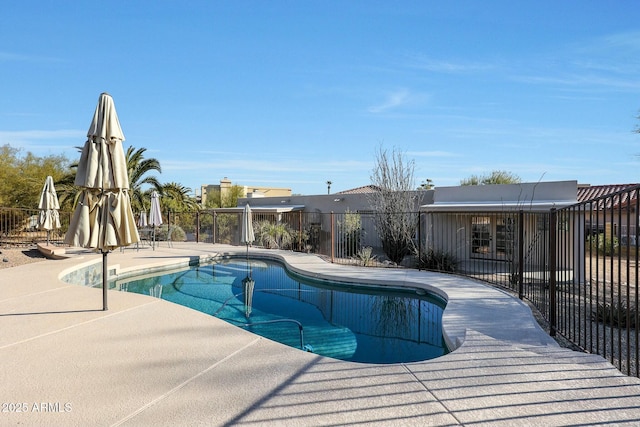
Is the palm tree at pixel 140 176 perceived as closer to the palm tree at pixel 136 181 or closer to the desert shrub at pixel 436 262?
the palm tree at pixel 136 181

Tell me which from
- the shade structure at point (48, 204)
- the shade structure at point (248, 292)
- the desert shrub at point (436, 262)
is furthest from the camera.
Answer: the shade structure at point (48, 204)

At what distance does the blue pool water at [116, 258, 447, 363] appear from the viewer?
6402 millimetres

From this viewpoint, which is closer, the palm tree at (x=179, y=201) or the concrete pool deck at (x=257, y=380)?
the concrete pool deck at (x=257, y=380)

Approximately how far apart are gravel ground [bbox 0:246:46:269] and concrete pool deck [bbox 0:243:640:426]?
23.4 feet

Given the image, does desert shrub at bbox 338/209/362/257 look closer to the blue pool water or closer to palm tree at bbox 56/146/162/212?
the blue pool water

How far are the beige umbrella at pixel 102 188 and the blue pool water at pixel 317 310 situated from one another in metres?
2.77

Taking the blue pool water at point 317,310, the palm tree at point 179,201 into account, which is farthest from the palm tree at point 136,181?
the blue pool water at point 317,310

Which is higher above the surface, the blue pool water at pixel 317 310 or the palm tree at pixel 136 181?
the palm tree at pixel 136 181

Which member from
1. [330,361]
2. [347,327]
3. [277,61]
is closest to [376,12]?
[277,61]

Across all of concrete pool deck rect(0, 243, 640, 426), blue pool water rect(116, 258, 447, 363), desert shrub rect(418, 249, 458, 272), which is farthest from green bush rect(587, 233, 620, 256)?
desert shrub rect(418, 249, 458, 272)

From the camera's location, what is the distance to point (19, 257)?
12656 mm

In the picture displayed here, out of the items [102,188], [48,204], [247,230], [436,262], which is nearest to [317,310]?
[102,188]

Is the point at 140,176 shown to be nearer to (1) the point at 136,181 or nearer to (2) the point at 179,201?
(1) the point at 136,181

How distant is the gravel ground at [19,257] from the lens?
11.4 metres
